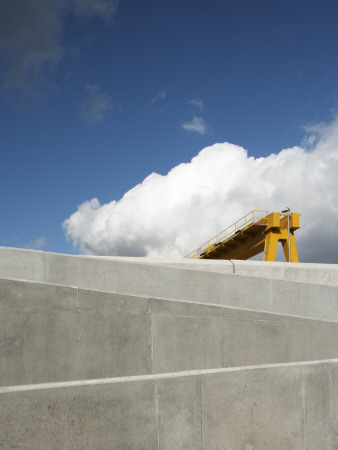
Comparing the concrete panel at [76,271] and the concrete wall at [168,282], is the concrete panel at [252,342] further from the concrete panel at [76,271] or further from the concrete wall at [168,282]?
the concrete panel at [76,271]

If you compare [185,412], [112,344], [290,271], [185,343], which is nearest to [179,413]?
[185,412]

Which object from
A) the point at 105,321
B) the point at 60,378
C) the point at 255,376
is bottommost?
the point at 60,378

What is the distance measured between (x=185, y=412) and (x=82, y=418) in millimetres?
894

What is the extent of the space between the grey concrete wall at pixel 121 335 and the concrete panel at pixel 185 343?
0.05 ft

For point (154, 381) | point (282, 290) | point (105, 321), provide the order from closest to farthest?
point (154, 381) < point (105, 321) < point (282, 290)

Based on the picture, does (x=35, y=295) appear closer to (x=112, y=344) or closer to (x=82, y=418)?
(x=112, y=344)

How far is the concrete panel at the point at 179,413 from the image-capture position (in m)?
3.18

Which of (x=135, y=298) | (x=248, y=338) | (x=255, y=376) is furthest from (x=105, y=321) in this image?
(x=255, y=376)

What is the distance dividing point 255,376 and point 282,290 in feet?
21.3

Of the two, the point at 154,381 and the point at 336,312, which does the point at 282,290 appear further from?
the point at 154,381

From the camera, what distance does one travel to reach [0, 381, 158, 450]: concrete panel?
103 inches

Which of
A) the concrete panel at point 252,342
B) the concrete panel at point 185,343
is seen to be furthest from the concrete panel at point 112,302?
the concrete panel at point 252,342

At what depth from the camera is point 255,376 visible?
3.68 metres

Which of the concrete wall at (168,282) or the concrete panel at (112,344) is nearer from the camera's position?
the concrete panel at (112,344)
